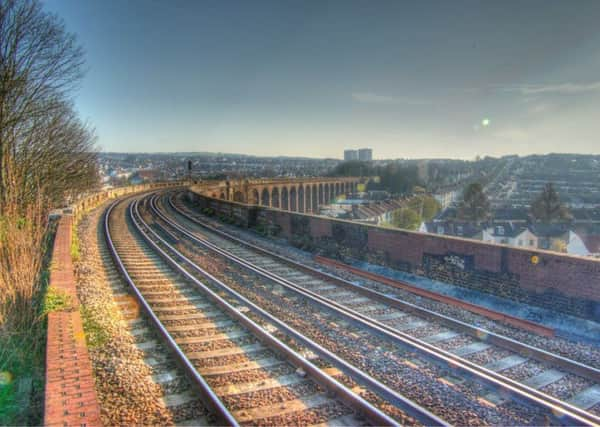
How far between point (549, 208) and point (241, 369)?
5724 cm

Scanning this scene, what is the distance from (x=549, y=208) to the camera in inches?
2053

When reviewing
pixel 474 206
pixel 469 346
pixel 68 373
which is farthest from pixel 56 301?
pixel 474 206

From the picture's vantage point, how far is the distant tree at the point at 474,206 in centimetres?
5772

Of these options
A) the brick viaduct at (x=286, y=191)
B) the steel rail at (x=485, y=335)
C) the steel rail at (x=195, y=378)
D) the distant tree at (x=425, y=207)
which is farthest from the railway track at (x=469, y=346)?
the distant tree at (x=425, y=207)

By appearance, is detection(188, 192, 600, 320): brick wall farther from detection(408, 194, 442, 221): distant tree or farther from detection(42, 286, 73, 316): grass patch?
detection(408, 194, 442, 221): distant tree

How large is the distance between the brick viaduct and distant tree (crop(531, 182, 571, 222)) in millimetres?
34486

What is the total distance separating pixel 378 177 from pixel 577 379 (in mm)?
118120

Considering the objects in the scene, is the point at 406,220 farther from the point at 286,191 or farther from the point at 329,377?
the point at 329,377

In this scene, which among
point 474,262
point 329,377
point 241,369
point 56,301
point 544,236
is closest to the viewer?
point 329,377

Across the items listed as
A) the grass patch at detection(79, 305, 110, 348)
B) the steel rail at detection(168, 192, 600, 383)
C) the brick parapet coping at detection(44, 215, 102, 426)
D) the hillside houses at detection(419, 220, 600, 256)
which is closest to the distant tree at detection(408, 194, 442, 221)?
the hillside houses at detection(419, 220, 600, 256)

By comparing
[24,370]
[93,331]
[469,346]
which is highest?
[93,331]

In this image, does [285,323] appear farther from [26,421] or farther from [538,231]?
[538,231]

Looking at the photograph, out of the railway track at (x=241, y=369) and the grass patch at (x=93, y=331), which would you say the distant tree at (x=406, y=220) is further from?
the grass patch at (x=93, y=331)

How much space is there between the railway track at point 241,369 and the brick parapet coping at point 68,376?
1035mm
